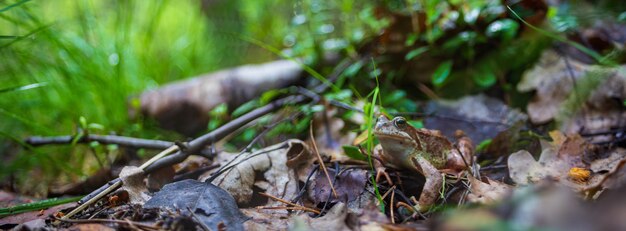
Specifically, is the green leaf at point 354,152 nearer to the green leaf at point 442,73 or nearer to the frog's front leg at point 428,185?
the frog's front leg at point 428,185

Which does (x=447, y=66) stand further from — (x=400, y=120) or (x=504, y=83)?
(x=400, y=120)

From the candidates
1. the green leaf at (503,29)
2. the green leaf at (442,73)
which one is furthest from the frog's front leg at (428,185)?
the green leaf at (503,29)

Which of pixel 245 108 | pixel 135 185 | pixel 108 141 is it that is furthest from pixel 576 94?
pixel 108 141

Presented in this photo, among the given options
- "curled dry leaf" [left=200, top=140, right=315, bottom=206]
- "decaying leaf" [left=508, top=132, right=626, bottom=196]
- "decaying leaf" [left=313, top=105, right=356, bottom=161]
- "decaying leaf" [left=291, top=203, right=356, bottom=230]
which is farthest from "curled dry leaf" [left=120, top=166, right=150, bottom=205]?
"decaying leaf" [left=508, top=132, right=626, bottom=196]

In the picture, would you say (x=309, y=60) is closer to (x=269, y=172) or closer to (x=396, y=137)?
(x=269, y=172)

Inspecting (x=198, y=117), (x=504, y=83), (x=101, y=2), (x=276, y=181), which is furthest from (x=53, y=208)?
(x=101, y=2)

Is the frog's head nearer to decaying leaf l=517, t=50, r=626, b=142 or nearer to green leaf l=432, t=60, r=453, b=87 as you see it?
green leaf l=432, t=60, r=453, b=87
